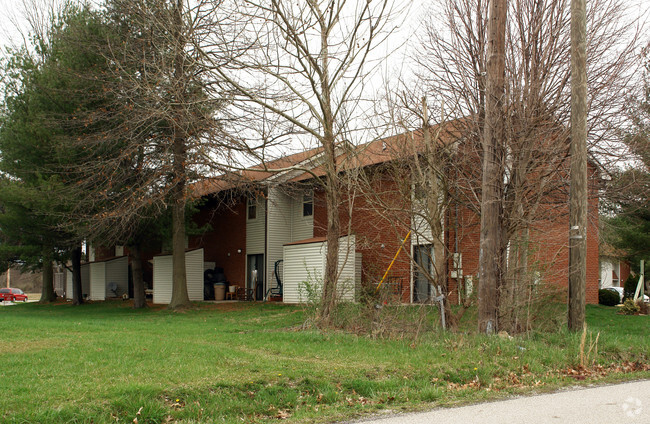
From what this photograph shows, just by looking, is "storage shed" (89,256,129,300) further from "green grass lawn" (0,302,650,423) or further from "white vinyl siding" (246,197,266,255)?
"green grass lawn" (0,302,650,423)

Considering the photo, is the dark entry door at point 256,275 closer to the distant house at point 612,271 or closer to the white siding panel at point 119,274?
the white siding panel at point 119,274

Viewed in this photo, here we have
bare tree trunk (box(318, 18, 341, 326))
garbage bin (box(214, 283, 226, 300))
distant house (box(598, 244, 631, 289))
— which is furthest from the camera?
distant house (box(598, 244, 631, 289))

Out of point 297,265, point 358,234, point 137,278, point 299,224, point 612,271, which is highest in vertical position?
point 299,224

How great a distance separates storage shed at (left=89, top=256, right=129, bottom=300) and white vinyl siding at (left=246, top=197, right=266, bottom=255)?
11.8 meters

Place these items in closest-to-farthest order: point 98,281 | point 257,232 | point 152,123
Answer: point 152,123
point 257,232
point 98,281

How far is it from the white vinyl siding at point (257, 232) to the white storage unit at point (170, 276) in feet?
8.08

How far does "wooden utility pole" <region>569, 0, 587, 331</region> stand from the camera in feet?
33.1

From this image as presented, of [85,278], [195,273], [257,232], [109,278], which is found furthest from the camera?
[85,278]

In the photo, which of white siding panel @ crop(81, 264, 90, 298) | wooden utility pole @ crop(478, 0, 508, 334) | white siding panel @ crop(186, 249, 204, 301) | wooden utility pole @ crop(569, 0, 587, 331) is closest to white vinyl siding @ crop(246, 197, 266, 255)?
white siding panel @ crop(186, 249, 204, 301)

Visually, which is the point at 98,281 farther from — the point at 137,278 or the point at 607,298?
the point at 607,298

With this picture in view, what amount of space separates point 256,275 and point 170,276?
14.2 feet

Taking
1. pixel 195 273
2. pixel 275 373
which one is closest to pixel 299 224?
pixel 195 273

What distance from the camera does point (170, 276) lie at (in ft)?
92.0

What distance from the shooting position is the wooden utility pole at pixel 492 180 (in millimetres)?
10883
